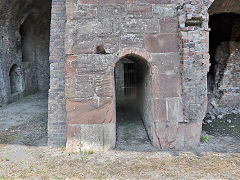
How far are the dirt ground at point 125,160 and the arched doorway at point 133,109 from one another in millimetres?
25

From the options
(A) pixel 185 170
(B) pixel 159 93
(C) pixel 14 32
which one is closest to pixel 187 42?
(B) pixel 159 93

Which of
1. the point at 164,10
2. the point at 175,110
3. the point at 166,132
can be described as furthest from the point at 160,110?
the point at 164,10

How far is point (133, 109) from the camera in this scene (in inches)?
332

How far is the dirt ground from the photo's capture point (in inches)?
147

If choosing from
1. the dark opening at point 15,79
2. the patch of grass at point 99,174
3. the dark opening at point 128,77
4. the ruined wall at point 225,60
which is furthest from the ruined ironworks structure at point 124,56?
the dark opening at point 15,79

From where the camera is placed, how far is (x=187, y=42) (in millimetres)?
4504

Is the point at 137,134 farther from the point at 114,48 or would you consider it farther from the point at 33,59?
the point at 33,59

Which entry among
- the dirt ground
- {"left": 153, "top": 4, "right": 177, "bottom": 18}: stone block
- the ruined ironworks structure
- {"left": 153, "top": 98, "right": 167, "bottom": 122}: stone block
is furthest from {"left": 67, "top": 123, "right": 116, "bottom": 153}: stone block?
{"left": 153, "top": 4, "right": 177, "bottom": 18}: stone block

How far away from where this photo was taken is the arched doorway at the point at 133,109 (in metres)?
5.05

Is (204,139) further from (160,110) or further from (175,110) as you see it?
(160,110)

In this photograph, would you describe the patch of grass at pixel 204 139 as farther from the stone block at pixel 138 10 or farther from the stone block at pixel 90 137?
the stone block at pixel 138 10

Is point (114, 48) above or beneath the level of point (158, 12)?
beneath

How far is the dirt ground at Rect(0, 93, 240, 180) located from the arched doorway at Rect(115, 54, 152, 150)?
0.08ft

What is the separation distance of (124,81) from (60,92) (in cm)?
708
